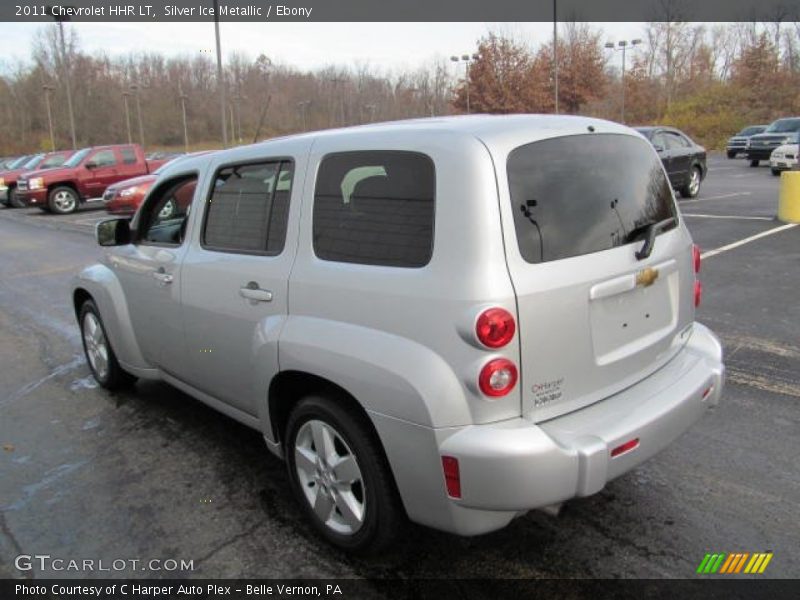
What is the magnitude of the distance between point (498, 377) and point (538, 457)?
302 mm

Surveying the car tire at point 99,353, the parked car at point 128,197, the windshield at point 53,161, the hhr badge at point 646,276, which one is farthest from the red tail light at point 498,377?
the windshield at point 53,161

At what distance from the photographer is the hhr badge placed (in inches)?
107

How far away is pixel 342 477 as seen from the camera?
2.77 meters

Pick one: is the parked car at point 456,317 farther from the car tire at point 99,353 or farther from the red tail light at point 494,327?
the car tire at point 99,353

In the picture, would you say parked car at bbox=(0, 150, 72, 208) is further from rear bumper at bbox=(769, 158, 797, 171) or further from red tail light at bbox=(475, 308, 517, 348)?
red tail light at bbox=(475, 308, 517, 348)

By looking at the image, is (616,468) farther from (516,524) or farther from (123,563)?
(123,563)

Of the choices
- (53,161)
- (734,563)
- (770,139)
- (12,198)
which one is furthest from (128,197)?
(770,139)

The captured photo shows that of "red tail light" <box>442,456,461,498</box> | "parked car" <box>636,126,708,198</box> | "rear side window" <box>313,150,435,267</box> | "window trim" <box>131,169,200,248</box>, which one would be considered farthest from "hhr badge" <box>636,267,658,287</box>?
"parked car" <box>636,126,708,198</box>

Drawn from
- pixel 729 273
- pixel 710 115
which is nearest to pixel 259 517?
pixel 729 273

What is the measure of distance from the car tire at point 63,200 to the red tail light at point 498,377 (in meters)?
22.9

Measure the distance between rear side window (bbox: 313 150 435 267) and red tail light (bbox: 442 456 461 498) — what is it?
2.34 ft

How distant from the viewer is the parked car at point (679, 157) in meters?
14.9

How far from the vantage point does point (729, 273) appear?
7922mm

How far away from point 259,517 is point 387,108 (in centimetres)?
5512
